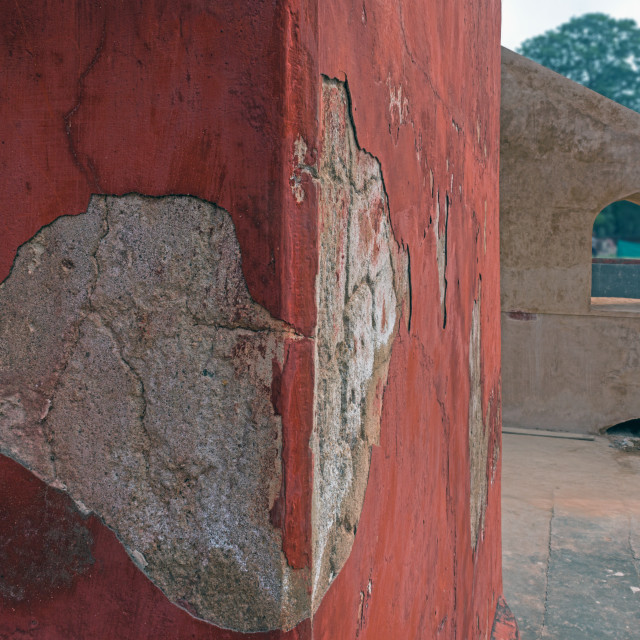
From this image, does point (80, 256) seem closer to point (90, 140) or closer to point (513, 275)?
point (90, 140)

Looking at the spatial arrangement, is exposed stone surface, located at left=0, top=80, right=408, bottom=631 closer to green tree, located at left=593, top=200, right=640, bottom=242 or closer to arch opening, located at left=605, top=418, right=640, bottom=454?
arch opening, located at left=605, top=418, right=640, bottom=454

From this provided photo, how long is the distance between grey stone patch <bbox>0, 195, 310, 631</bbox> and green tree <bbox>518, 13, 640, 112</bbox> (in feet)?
86.8

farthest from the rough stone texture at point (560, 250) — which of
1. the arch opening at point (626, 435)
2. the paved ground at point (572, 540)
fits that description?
the paved ground at point (572, 540)

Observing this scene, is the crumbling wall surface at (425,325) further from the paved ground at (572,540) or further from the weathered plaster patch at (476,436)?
the paved ground at (572,540)

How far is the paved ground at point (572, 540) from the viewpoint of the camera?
311cm

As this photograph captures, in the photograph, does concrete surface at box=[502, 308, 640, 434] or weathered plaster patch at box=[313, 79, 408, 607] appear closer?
weathered plaster patch at box=[313, 79, 408, 607]

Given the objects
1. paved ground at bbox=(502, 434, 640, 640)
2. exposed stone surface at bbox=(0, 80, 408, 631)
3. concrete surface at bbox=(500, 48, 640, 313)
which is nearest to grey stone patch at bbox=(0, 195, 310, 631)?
exposed stone surface at bbox=(0, 80, 408, 631)

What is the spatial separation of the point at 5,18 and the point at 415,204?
2.17 feet

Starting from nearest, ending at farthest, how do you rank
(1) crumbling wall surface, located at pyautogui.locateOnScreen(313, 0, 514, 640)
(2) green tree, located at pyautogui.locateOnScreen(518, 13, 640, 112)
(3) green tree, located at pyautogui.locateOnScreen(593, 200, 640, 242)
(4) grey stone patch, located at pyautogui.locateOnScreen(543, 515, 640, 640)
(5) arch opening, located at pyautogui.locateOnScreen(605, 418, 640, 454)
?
(1) crumbling wall surface, located at pyautogui.locateOnScreen(313, 0, 514, 640), (4) grey stone patch, located at pyautogui.locateOnScreen(543, 515, 640, 640), (5) arch opening, located at pyautogui.locateOnScreen(605, 418, 640, 454), (3) green tree, located at pyautogui.locateOnScreen(593, 200, 640, 242), (2) green tree, located at pyautogui.locateOnScreen(518, 13, 640, 112)

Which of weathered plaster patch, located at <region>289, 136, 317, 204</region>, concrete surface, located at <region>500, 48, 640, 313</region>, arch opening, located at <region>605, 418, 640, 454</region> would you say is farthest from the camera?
concrete surface, located at <region>500, 48, 640, 313</region>

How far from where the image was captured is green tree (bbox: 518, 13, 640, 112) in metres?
24.6

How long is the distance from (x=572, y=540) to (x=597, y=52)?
2449cm

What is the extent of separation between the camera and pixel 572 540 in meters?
3.96

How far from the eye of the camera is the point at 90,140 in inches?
30.2
